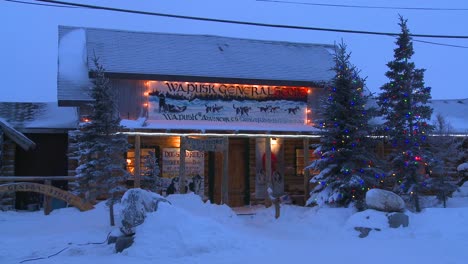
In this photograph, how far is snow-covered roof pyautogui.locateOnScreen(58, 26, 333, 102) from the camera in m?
16.8

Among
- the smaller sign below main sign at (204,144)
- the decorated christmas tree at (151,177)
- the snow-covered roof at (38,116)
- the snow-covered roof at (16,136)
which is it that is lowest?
the decorated christmas tree at (151,177)

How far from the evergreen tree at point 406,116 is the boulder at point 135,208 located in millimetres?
7969

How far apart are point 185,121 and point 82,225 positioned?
5230mm

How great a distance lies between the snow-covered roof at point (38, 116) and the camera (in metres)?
18.3

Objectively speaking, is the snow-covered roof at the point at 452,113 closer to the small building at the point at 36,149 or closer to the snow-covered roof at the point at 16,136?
the small building at the point at 36,149

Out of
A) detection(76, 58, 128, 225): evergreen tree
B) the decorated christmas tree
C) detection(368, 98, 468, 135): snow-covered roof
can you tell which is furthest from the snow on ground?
detection(368, 98, 468, 135): snow-covered roof

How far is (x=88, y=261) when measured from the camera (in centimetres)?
916

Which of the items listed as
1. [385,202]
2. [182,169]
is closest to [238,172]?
[182,169]

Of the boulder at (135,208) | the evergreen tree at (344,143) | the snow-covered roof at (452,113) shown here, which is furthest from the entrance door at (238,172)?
the boulder at (135,208)

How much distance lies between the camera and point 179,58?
18.4 meters

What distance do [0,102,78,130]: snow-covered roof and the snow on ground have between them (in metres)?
4.67

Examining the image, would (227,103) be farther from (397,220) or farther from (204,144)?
(397,220)

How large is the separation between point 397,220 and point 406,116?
4590 mm

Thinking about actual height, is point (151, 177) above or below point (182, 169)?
below
